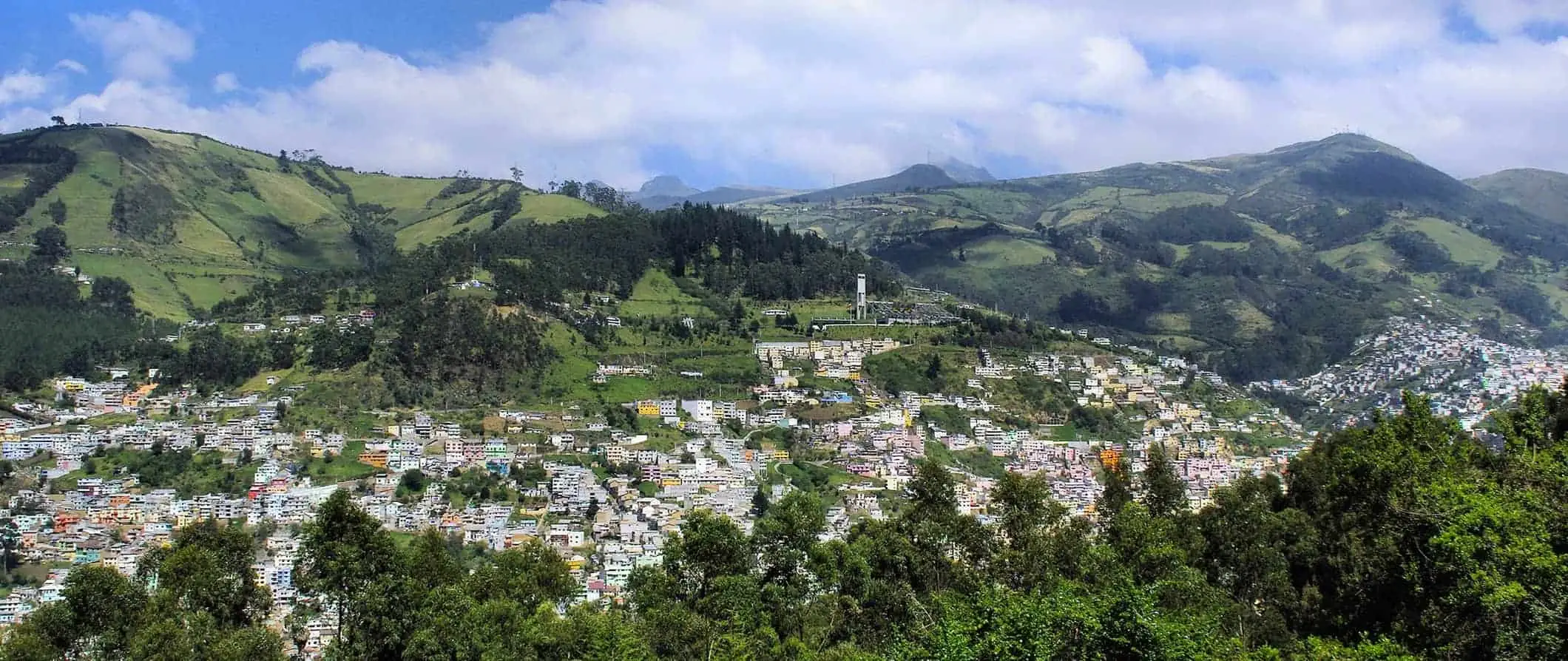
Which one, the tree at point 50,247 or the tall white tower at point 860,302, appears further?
the tall white tower at point 860,302

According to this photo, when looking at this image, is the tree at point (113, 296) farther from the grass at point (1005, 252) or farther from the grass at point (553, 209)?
the grass at point (1005, 252)

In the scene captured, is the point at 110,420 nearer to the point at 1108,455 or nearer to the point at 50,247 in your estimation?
the point at 50,247

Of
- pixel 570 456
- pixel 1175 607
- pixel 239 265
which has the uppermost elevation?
pixel 239 265

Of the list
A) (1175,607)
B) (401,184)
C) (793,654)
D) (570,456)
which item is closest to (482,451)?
(570,456)

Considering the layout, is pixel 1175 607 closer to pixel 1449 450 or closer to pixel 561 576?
pixel 1449 450

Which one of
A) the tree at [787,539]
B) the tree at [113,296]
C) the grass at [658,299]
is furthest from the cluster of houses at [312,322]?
the tree at [787,539]
